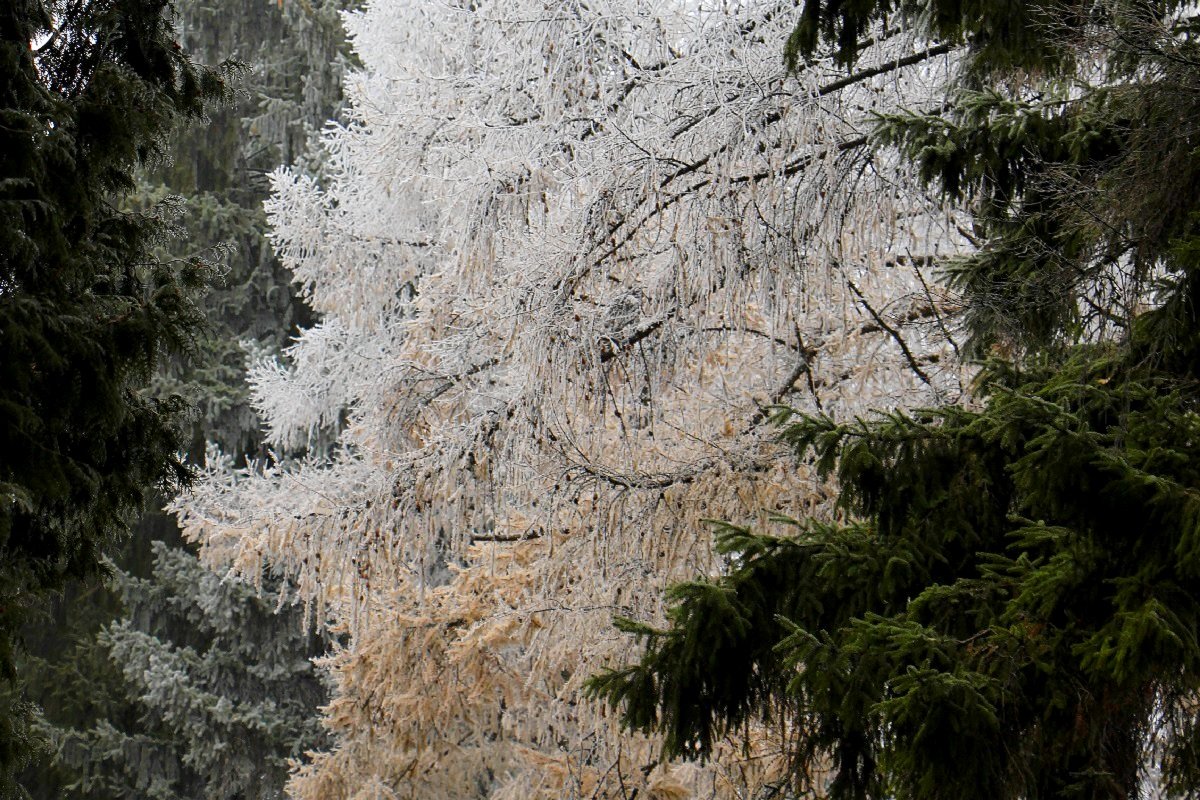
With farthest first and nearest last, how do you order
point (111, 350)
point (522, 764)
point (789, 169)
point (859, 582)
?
point (522, 764) < point (789, 169) < point (111, 350) < point (859, 582)

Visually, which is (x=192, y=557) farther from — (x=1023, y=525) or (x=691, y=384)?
(x=1023, y=525)

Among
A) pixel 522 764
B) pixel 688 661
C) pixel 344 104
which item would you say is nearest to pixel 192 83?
pixel 688 661

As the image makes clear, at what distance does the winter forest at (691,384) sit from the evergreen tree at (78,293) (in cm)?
A: 1

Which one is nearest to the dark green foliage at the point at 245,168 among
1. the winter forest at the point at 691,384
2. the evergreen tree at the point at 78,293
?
the winter forest at the point at 691,384

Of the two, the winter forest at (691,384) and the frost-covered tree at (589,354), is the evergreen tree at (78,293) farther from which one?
the frost-covered tree at (589,354)

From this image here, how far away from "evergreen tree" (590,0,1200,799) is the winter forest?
0.01 m

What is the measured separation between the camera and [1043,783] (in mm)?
3355

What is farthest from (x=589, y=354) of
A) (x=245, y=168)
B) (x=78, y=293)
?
(x=245, y=168)

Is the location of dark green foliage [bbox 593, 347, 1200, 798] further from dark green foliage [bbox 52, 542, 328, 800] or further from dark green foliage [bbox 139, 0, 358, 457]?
dark green foliage [bbox 139, 0, 358, 457]

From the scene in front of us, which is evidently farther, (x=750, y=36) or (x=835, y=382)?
(x=835, y=382)

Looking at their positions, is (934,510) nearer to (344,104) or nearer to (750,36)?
(750,36)

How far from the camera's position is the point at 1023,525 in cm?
367

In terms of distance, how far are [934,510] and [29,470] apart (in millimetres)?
2582

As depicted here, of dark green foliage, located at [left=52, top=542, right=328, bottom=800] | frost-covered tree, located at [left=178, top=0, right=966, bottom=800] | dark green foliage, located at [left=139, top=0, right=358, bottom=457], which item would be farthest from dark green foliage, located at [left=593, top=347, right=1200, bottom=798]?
dark green foliage, located at [left=139, top=0, right=358, bottom=457]
